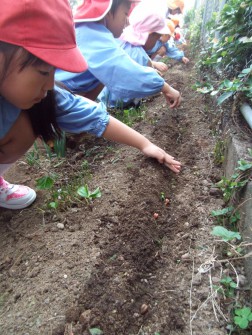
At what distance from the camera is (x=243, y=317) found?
993 millimetres

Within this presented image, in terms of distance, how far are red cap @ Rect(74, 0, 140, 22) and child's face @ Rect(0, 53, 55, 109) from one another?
127cm

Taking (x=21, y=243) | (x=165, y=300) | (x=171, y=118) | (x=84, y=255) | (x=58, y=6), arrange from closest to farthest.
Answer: (x=58, y=6) → (x=165, y=300) → (x=84, y=255) → (x=21, y=243) → (x=171, y=118)

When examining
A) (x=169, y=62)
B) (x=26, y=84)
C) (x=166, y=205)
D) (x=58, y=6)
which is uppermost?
(x=58, y=6)

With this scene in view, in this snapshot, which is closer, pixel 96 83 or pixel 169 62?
pixel 96 83

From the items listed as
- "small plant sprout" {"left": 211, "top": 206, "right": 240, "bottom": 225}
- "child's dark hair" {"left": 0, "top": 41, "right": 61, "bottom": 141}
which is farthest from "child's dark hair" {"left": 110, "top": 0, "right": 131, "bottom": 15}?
"small plant sprout" {"left": 211, "top": 206, "right": 240, "bottom": 225}

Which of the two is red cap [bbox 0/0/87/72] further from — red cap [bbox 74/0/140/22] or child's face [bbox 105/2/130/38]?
child's face [bbox 105/2/130/38]

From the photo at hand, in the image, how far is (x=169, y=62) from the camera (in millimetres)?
5191

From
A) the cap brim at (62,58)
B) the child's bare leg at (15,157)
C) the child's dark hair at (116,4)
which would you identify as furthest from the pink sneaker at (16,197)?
the child's dark hair at (116,4)

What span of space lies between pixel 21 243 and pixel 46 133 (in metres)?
0.61

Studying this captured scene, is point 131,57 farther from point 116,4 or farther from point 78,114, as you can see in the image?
point 78,114

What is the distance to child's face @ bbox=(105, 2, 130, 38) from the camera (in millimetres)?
2266

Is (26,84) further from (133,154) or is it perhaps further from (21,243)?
(133,154)

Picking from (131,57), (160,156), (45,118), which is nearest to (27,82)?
(45,118)


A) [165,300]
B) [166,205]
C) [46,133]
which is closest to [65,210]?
[46,133]
